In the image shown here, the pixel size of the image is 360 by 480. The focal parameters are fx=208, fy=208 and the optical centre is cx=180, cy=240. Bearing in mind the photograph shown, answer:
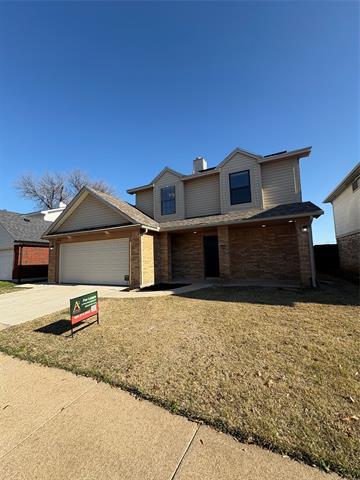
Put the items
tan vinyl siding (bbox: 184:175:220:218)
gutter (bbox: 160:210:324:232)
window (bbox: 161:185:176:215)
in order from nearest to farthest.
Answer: gutter (bbox: 160:210:324:232) < tan vinyl siding (bbox: 184:175:220:218) < window (bbox: 161:185:176:215)

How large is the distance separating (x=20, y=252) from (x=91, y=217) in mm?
8541

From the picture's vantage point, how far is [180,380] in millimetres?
2965

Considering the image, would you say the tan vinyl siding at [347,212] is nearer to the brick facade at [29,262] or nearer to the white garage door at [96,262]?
the white garage door at [96,262]

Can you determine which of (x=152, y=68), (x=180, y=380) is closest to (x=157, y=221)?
(x=152, y=68)

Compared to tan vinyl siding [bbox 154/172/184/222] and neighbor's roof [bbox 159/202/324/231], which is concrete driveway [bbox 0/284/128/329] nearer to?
neighbor's roof [bbox 159/202/324/231]

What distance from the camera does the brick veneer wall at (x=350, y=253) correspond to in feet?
39.6

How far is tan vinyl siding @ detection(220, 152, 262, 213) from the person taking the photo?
39.0ft

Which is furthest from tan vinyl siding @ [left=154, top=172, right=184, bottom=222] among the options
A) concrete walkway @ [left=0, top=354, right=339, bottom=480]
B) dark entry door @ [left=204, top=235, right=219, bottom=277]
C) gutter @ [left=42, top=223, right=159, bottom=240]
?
concrete walkway @ [left=0, top=354, right=339, bottom=480]

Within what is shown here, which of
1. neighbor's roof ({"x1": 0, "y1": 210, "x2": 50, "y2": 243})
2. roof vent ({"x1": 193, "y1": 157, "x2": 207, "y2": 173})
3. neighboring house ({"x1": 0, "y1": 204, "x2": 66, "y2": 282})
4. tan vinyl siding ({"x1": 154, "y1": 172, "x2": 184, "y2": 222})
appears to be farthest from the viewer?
neighbor's roof ({"x1": 0, "y1": 210, "x2": 50, "y2": 243})

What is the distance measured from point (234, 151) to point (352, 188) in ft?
25.0

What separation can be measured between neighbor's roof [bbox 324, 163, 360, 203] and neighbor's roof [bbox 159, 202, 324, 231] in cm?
413

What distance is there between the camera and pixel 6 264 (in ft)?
57.3

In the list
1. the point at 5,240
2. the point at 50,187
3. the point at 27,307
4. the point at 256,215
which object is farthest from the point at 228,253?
the point at 50,187

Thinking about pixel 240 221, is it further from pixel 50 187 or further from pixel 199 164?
pixel 50 187
